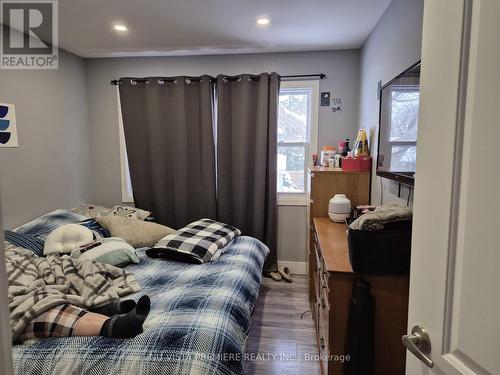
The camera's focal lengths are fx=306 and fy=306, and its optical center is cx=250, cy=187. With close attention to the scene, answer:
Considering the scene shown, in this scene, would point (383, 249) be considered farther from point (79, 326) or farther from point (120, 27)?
point (120, 27)

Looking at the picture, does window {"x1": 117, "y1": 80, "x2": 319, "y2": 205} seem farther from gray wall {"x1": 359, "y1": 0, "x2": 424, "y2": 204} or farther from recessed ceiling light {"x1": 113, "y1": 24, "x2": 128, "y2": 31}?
recessed ceiling light {"x1": 113, "y1": 24, "x2": 128, "y2": 31}

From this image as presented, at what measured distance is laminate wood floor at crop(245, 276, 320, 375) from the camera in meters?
2.09

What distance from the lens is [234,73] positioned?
3.42 metres

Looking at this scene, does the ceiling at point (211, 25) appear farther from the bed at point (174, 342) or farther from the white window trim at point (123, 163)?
the bed at point (174, 342)

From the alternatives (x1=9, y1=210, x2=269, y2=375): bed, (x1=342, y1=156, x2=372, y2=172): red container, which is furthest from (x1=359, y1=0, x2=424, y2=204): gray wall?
(x1=9, y1=210, x2=269, y2=375): bed

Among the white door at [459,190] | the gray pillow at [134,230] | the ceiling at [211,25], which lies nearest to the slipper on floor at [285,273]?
the gray pillow at [134,230]

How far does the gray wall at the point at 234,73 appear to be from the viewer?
3.32 metres

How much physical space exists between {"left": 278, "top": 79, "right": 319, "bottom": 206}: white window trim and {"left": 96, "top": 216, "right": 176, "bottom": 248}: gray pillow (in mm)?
1381

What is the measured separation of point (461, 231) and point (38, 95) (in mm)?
3490

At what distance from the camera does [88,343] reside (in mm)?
1349

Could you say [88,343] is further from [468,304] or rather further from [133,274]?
[468,304]

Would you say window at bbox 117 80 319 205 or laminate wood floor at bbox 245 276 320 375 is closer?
laminate wood floor at bbox 245 276 320 375

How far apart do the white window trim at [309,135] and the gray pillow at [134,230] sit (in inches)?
54.4

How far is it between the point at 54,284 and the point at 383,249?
5.82ft
